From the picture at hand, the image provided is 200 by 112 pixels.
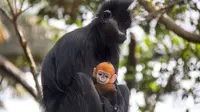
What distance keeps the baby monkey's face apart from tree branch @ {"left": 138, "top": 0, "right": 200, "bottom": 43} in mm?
1451

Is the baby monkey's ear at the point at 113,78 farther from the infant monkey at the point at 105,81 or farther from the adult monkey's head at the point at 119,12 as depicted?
the adult monkey's head at the point at 119,12

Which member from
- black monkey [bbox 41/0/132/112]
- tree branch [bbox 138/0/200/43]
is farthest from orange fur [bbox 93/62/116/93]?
tree branch [bbox 138/0/200/43]

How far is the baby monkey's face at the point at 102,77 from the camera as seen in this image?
5863 millimetres

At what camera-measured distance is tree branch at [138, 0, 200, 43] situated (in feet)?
22.9

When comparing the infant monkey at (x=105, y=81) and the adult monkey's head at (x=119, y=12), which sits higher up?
the adult monkey's head at (x=119, y=12)

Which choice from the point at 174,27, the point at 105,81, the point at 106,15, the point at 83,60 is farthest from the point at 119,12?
the point at 174,27

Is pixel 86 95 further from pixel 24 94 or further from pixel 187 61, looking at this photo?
pixel 24 94

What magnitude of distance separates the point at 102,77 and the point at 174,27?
152 centimetres

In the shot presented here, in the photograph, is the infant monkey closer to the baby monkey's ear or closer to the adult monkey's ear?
the baby monkey's ear

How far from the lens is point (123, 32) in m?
6.16

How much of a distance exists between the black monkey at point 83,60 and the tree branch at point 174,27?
94cm

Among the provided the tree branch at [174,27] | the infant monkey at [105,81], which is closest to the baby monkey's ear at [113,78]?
the infant monkey at [105,81]

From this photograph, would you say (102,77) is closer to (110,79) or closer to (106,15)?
(110,79)

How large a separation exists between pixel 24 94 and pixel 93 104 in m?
8.70
